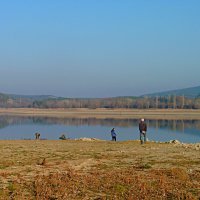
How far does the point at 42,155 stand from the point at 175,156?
21.4ft

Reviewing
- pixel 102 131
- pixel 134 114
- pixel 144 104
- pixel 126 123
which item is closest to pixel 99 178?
pixel 102 131

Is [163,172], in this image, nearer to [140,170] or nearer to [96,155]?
[140,170]

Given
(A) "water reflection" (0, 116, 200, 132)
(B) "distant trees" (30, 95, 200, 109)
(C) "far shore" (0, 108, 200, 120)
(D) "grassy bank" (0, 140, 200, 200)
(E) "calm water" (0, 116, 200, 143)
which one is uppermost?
(B) "distant trees" (30, 95, 200, 109)

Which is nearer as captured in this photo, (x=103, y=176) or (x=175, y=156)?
(x=103, y=176)

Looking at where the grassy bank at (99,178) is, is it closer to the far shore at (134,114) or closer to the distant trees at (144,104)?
the far shore at (134,114)

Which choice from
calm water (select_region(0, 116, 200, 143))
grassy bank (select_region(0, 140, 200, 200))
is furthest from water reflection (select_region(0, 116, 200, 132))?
Result: grassy bank (select_region(0, 140, 200, 200))

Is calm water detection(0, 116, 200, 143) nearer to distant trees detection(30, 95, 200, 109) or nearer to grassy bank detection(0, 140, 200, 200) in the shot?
grassy bank detection(0, 140, 200, 200)

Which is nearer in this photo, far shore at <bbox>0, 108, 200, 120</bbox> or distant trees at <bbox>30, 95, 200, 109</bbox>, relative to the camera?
far shore at <bbox>0, 108, 200, 120</bbox>

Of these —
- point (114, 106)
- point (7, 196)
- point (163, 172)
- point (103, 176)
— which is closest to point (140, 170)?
point (163, 172)

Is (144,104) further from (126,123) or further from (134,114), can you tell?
(126,123)

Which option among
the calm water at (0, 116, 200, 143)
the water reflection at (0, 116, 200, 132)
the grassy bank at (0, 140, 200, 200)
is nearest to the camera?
the grassy bank at (0, 140, 200, 200)

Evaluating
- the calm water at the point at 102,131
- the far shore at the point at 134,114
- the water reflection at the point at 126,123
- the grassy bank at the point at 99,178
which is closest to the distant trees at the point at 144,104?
the far shore at the point at 134,114

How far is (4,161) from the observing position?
57.0 ft

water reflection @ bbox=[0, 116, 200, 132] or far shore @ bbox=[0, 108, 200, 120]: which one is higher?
far shore @ bbox=[0, 108, 200, 120]
